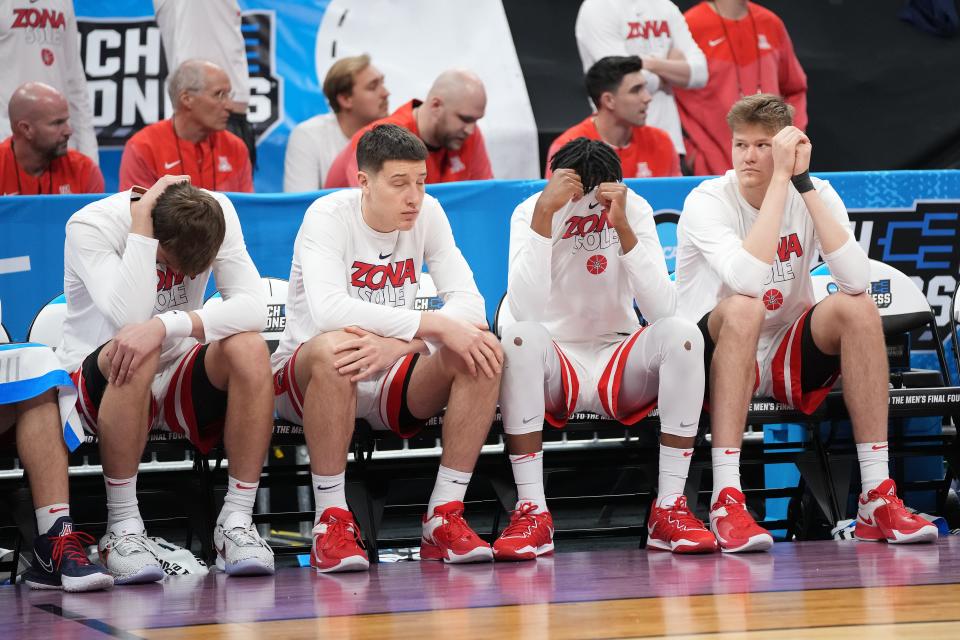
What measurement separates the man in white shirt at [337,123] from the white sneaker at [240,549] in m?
3.01

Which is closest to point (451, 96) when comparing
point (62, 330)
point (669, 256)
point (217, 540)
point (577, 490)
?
point (669, 256)

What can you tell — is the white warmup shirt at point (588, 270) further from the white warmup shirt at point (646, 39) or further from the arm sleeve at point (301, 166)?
the white warmup shirt at point (646, 39)

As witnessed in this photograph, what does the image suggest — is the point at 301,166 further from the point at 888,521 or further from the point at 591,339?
the point at 888,521

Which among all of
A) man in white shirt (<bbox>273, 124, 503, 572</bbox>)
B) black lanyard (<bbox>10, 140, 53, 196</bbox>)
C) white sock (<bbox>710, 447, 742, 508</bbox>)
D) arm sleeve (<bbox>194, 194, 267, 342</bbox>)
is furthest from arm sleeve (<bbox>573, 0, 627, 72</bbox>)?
white sock (<bbox>710, 447, 742, 508</bbox>)

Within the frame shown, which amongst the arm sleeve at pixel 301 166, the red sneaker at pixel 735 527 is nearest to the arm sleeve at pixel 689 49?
the arm sleeve at pixel 301 166

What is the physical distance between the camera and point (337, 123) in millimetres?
6359

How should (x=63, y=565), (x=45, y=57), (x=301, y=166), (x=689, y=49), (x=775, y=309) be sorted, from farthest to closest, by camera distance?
(x=689, y=49), (x=45, y=57), (x=301, y=166), (x=775, y=309), (x=63, y=565)

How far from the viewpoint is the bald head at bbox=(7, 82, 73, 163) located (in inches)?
222

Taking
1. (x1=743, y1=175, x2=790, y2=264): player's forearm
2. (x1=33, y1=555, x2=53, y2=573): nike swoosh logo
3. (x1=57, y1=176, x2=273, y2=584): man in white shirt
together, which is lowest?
(x1=33, y1=555, x2=53, y2=573): nike swoosh logo

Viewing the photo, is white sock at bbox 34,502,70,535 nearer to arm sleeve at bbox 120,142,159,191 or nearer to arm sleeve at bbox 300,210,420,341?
arm sleeve at bbox 300,210,420,341

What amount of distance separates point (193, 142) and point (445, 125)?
4.03 feet

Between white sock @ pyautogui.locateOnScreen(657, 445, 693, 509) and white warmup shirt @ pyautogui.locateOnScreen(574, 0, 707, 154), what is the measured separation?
3390 millimetres

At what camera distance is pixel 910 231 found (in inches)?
197

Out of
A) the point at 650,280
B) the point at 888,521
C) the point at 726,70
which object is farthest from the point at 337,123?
the point at 888,521
